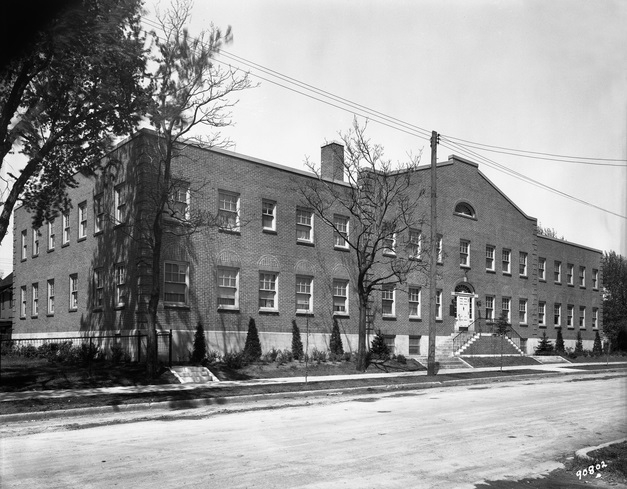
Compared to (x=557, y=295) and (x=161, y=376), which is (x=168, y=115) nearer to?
(x=161, y=376)

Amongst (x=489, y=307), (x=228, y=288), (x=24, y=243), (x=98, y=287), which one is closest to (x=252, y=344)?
(x=228, y=288)

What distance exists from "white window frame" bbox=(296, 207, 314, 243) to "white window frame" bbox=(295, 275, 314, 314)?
5.91 ft

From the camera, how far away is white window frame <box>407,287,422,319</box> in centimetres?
3612

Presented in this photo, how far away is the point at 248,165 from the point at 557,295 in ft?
99.0

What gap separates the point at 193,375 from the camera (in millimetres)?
22203

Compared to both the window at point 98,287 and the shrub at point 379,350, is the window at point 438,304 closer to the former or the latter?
the shrub at point 379,350

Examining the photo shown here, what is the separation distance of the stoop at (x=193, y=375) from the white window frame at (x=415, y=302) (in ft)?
52.4

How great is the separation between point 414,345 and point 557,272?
61.1 ft

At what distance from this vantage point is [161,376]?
71.1 feet

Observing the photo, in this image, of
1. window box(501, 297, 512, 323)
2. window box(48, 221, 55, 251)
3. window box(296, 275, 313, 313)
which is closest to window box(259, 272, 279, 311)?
window box(296, 275, 313, 313)

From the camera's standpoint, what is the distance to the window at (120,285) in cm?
2589

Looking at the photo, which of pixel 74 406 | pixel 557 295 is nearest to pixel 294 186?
pixel 74 406

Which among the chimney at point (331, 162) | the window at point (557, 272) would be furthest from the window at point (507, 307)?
the chimney at point (331, 162)

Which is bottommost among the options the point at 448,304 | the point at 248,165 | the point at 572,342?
the point at 572,342
